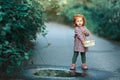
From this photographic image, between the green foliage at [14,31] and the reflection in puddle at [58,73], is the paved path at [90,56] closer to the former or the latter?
the reflection in puddle at [58,73]

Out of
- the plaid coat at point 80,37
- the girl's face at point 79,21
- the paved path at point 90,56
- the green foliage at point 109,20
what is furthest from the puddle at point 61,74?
the green foliage at point 109,20

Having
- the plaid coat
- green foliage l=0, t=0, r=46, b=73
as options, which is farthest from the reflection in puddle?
green foliage l=0, t=0, r=46, b=73

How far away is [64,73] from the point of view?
392 inches

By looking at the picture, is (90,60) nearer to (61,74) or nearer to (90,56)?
(90,56)

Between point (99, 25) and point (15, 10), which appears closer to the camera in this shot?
point (15, 10)

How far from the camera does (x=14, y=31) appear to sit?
859 cm

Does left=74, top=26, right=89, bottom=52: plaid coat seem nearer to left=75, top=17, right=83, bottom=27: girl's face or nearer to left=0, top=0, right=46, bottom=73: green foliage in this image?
left=75, top=17, right=83, bottom=27: girl's face

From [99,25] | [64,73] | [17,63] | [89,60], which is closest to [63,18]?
[99,25]

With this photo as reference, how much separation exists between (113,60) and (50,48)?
3.30 meters

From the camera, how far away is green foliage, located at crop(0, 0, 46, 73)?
26.3ft

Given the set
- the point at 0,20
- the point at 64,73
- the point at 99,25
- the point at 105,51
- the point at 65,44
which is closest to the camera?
the point at 0,20

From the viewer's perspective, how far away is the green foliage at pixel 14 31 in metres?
8.01

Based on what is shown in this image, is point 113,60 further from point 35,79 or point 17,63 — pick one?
point 17,63

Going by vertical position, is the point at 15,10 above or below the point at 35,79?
above
